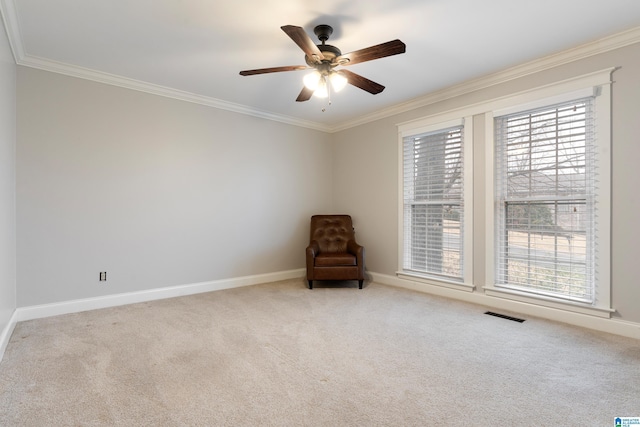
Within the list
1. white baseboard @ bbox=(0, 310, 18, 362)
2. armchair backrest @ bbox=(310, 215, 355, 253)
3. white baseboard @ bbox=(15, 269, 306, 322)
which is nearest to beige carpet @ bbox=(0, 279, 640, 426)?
white baseboard @ bbox=(0, 310, 18, 362)

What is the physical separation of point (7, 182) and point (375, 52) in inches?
126

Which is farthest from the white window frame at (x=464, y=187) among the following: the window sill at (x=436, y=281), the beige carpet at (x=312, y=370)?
the beige carpet at (x=312, y=370)

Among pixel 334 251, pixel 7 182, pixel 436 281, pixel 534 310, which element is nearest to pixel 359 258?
pixel 334 251

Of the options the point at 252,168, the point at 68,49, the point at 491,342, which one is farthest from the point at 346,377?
the point at 68,49

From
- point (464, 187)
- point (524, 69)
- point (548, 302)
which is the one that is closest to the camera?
point (548, 302)

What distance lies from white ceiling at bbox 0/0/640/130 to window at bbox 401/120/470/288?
75cm

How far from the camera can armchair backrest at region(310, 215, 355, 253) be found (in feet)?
16.2

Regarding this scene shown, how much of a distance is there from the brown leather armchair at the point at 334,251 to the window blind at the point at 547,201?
1732 millimetres

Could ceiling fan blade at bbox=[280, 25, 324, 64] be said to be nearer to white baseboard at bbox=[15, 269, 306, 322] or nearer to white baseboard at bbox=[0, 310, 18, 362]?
white baseboard at bbox=[0, 310, 18, 362]

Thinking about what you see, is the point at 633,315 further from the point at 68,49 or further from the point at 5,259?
the point at 68,49

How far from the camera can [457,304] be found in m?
3.68

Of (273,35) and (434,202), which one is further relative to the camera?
(434,202)

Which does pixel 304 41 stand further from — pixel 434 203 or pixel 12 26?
pixel 434 203

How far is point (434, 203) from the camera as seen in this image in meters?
4.23
